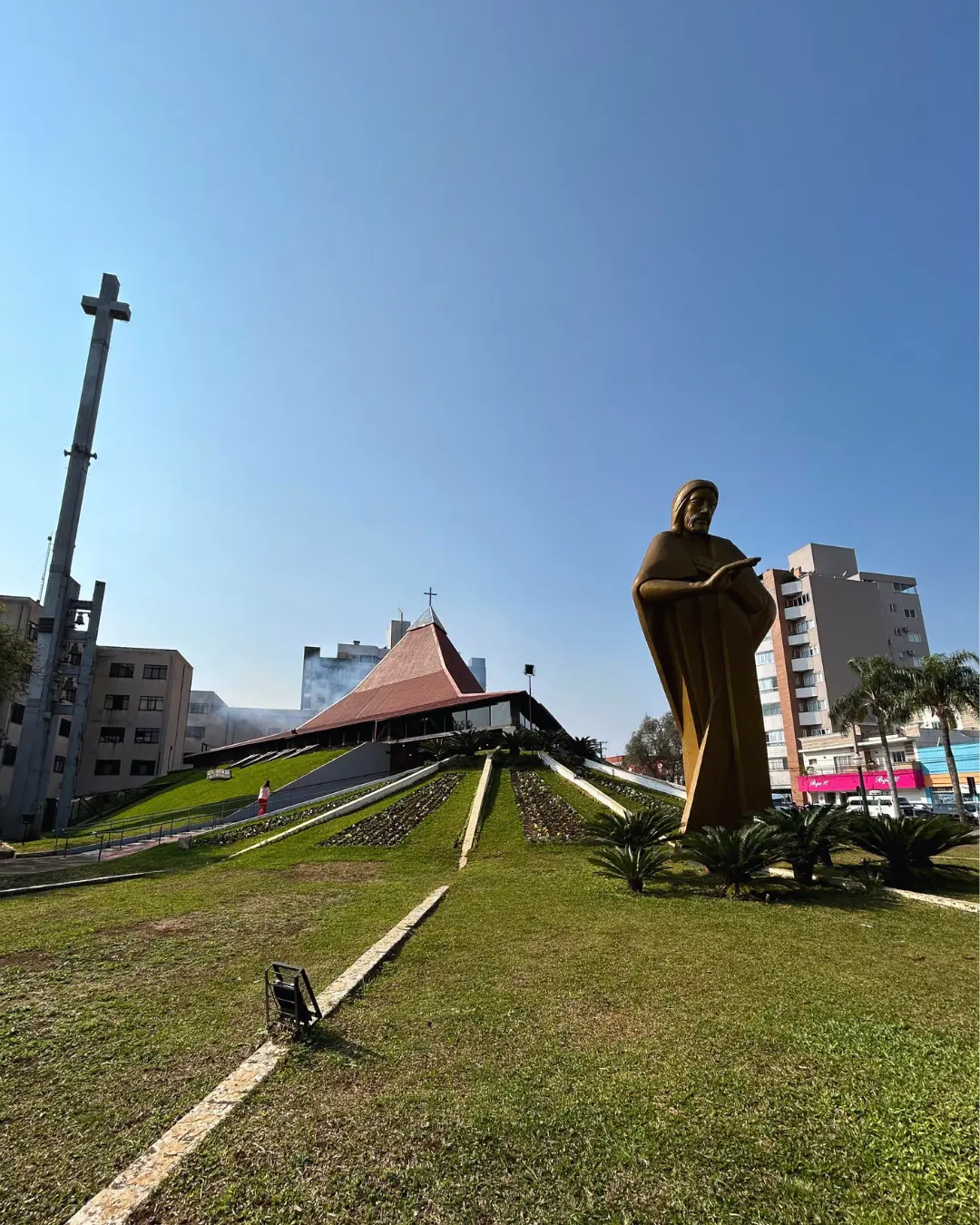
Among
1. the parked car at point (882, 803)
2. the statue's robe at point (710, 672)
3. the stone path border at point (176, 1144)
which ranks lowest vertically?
the parked car at point (882, 803)

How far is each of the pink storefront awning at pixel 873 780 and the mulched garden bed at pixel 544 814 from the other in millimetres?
30940

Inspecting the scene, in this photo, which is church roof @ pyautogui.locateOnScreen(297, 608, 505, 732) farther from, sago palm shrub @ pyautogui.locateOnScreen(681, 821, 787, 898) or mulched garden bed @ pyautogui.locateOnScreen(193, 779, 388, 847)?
sago palm shrub @ pyautogui.locateOnScreen(681, 821, 787, 898)

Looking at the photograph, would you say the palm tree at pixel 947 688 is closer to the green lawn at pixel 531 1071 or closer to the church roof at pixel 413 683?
the church roof at pixel 413 683

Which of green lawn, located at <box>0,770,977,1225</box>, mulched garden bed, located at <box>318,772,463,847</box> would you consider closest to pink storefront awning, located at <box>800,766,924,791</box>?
mulched garden bed, located at <box>318,772,463,847</box>

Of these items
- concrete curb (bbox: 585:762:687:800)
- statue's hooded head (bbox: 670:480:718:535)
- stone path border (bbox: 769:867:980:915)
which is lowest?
stone path border (bbox: 769:867:980:915)

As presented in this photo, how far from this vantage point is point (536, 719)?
38.0 m

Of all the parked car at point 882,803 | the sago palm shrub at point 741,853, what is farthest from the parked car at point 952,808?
the sago palm shrub at point 741,853

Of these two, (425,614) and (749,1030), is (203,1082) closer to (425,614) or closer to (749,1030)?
(749,1030)

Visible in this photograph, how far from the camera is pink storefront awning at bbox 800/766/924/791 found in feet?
137

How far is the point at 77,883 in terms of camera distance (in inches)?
503

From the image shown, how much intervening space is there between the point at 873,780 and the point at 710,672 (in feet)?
122

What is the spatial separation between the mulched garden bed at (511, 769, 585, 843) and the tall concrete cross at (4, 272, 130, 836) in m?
19.4

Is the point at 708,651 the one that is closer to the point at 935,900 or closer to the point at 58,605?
the point at 935,900

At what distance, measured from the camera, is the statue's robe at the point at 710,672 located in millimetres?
12445
